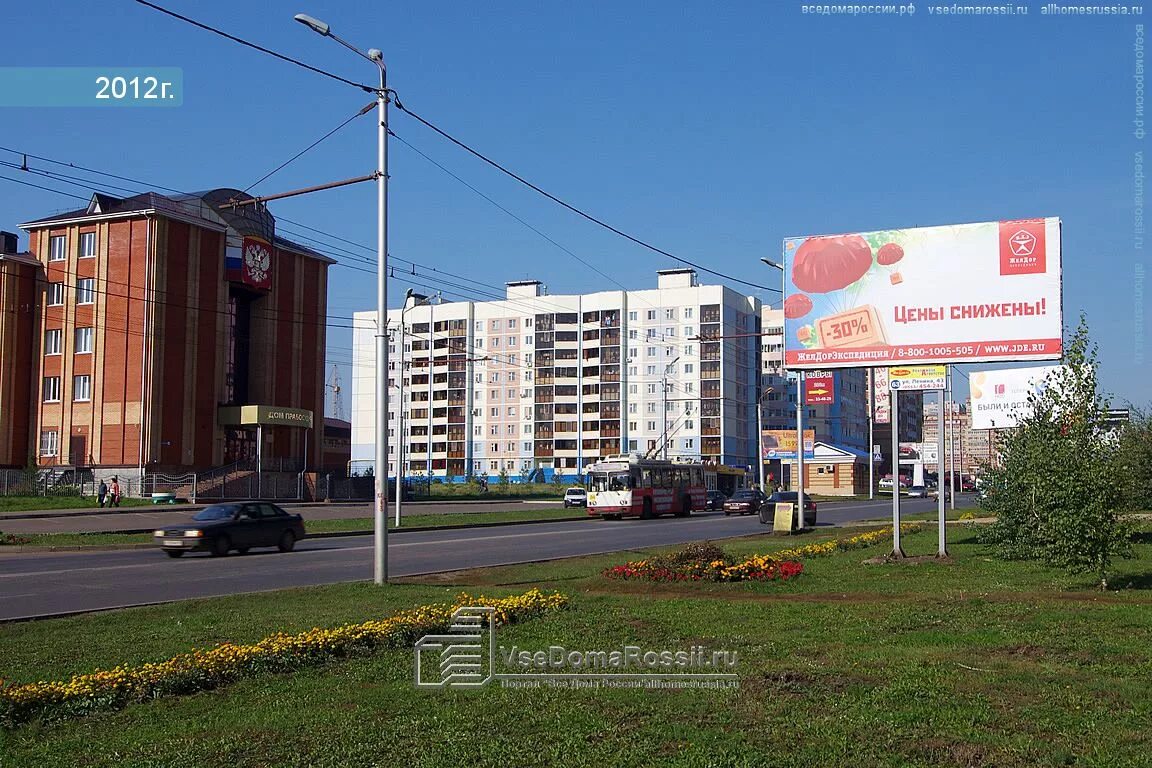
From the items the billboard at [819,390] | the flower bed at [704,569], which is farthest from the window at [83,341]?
A: the flower bed at [704,569]

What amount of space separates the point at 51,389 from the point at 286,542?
42.3 m

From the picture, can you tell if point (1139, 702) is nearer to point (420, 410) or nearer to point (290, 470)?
point (290, 470)

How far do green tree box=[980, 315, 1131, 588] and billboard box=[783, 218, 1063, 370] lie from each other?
4.19 meters

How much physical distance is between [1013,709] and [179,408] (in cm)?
6110

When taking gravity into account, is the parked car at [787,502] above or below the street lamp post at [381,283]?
below

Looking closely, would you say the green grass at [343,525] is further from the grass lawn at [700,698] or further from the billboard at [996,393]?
the billboard at [996,393]

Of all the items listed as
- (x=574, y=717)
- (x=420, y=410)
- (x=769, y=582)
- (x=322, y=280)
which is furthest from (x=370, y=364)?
(x=574, y=717)

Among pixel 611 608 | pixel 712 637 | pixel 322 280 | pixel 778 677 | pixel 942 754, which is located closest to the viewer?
pixel 942 754

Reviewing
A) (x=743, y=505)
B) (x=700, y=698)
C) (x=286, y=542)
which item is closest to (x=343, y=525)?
(x=286, y=542)

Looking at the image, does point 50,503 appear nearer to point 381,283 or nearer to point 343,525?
point 343,525

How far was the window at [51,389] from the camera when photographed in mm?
63406

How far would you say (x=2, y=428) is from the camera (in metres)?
62.8

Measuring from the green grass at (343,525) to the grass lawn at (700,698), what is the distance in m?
19.6

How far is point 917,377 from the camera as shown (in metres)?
25.1
